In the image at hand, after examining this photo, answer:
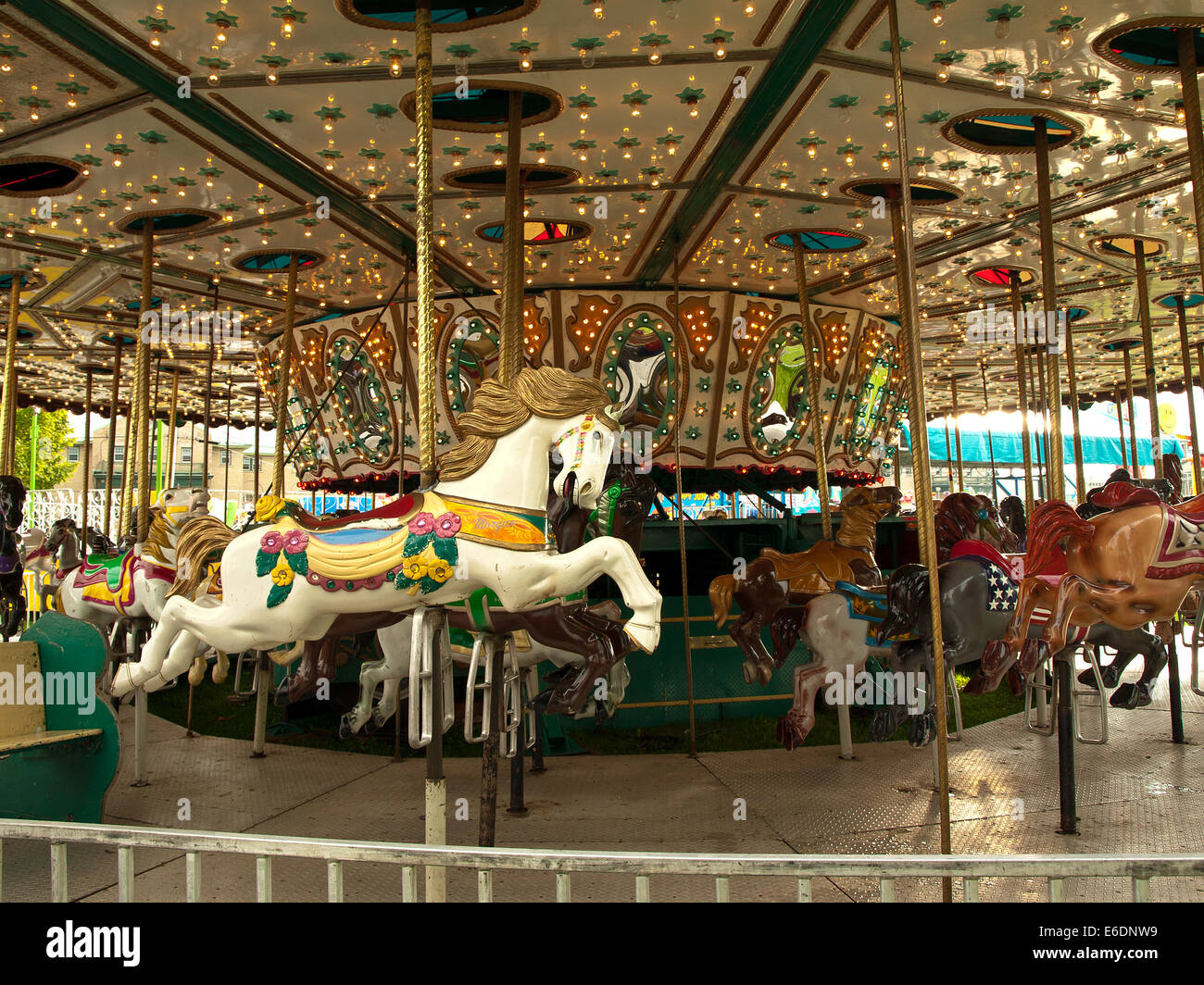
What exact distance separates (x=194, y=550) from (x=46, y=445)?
3012 centimetres

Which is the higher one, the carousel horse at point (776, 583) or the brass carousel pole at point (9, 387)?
the brass carousel pole at point (9, 387)

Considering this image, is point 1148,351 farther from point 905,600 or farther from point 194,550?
point 194,550

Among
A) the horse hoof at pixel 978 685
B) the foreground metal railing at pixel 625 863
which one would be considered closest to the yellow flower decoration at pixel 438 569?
the foreground metal railing at pixel 625 863

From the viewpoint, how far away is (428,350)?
411 centimetres

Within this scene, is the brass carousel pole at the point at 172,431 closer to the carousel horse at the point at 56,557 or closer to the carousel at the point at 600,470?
the carousel horse at the point at 56,557

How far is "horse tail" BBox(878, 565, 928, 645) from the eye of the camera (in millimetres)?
5773

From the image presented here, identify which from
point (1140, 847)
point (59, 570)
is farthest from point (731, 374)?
point (59, 570)

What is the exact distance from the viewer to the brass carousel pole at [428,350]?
3789mm

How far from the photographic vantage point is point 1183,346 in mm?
9125

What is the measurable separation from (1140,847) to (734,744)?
3.41 meters

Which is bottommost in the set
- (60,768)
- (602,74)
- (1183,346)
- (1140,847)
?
(1140,847)

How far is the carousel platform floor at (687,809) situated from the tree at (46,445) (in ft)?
81.2

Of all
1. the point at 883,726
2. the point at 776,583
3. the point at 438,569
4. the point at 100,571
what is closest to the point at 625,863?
the point at 438,569
